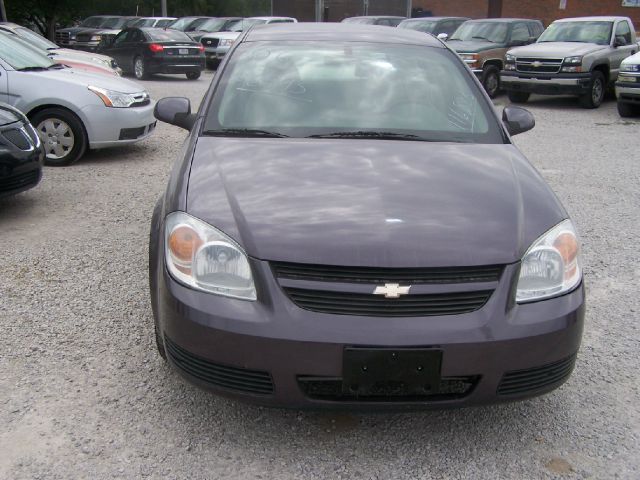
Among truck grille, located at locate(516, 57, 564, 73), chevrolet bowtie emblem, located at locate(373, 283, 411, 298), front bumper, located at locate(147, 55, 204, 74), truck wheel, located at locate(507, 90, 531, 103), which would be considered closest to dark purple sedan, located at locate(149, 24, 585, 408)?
chevrolet bowtie emblem, located at locate(373, 283, 411, 298)

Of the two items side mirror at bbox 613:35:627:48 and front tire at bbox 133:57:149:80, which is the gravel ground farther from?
front tire at bbox 133:57:149:80

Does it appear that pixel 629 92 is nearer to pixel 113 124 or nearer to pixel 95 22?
pixel 113 124

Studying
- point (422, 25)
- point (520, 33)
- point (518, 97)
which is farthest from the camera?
point (422, 25)

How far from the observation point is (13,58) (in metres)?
7.91

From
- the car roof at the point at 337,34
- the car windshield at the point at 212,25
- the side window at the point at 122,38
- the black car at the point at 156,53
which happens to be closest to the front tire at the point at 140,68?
the black car at the point at 156,53

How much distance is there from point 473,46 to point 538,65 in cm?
213

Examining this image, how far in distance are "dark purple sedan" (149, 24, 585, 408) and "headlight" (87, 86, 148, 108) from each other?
515cm

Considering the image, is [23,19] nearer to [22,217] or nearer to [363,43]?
[22,217]

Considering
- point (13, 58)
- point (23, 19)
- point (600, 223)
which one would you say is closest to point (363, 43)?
point (600, 223)

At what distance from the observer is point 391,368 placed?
7.88 feet

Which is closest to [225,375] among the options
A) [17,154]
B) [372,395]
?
[372,395]

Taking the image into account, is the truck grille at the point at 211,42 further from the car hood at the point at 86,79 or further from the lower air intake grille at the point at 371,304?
the lower air intake grille at the point at 371,304

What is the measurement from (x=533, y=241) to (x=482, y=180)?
47 centimetres

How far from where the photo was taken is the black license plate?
2.38m
